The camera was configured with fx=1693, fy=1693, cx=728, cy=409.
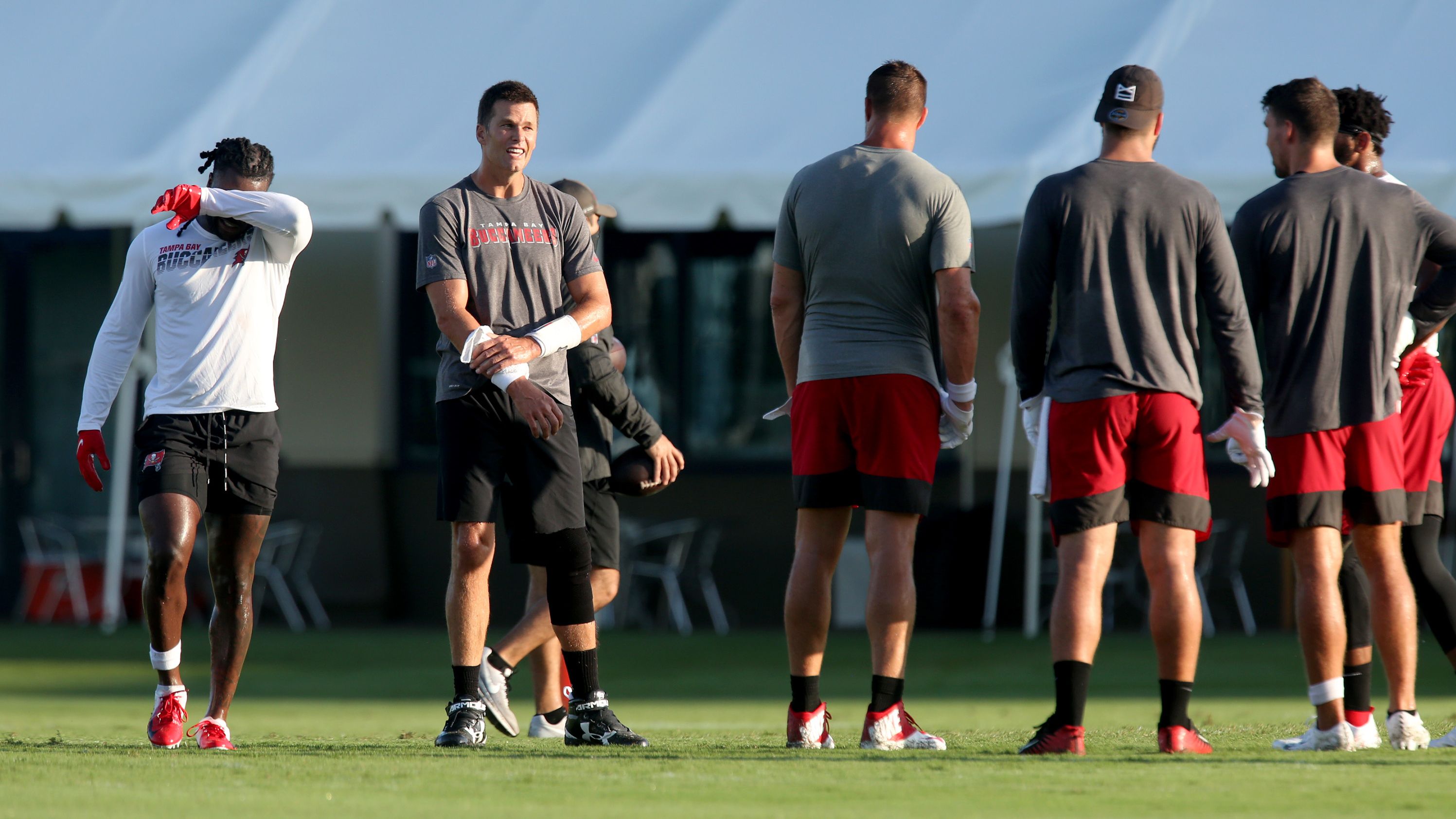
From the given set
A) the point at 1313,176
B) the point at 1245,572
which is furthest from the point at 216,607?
the point at 1245,572

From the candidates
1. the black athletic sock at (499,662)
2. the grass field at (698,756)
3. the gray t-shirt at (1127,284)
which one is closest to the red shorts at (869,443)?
the gray t-shirt at (1127,284)

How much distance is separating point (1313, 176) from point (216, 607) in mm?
3156

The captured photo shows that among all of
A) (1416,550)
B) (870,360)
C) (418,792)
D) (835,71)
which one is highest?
(835,71)

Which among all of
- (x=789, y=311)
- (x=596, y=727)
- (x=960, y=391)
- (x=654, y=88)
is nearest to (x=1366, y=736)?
(x=960, y=391)

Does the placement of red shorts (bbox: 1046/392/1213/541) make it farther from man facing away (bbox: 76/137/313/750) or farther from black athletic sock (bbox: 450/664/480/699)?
man facing away (bbox: 76/137/313/750)

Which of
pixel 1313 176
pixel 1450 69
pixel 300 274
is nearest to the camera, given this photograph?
pixel 1313 176

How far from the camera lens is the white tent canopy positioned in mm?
8430

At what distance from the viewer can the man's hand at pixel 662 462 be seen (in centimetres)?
522

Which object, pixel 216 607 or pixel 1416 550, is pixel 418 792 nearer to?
pixel 216 607

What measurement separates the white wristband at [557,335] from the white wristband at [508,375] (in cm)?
8

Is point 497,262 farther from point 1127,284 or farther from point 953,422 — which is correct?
point 1127,284

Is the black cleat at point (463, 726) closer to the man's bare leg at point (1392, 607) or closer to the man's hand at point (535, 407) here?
the man's hand at point (535, 407)

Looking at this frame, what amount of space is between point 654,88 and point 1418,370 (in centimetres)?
557

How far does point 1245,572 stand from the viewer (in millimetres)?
10859
